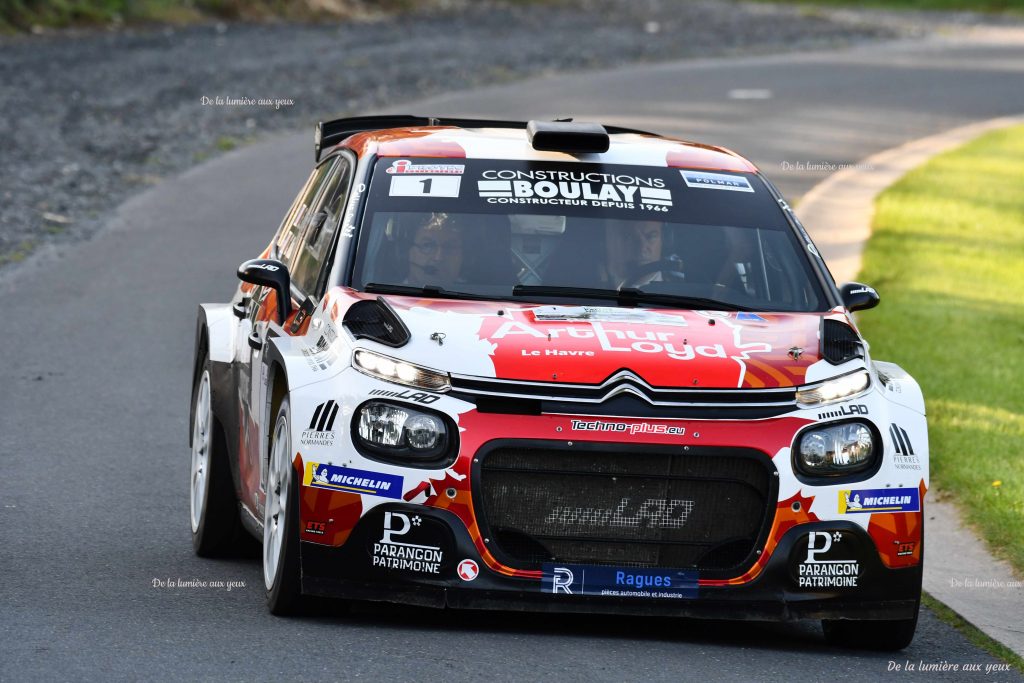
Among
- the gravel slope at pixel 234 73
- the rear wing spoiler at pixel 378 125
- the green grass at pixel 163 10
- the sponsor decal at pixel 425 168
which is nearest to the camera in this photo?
the sponsor decal at pixel 425 168

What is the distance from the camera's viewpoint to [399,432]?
20.7 ft

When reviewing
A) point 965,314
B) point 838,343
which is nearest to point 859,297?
point 838,343

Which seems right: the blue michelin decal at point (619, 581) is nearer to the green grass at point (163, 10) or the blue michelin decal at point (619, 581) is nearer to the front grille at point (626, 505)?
the front grille at point (626, 505)

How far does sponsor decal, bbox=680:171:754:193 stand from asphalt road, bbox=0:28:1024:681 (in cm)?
176

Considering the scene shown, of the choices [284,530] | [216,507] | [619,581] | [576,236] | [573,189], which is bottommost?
[216,507]

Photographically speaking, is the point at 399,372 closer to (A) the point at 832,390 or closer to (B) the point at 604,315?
(B) the point at 604,315

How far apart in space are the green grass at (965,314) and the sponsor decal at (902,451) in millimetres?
1855

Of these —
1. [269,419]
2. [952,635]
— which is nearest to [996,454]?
[952,635]

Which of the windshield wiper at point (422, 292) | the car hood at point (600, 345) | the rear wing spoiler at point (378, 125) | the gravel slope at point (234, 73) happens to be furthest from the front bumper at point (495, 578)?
the gravel slope at point (234, 73)

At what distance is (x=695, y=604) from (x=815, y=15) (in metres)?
39.1

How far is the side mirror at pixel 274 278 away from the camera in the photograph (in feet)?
23.7

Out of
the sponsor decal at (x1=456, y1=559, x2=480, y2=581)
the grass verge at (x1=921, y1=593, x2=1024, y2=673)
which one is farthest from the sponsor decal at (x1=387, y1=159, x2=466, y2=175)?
the grass verge at (x1=921, y1=593, x2=1024, y2=673)

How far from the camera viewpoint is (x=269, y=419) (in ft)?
22.9

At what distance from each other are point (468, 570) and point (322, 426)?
65 cm
